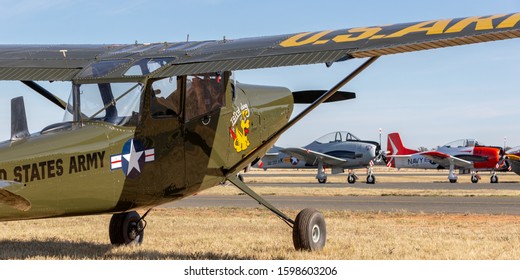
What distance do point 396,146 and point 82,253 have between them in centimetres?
5521

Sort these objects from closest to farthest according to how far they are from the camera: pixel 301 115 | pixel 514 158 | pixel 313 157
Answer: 1. pixel 301 115
2. pixel 514 158
3. pixel 313 157

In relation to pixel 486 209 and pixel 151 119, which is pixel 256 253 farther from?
pixel 486 209

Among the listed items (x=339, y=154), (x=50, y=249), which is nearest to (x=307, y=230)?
(x=50, y=249)

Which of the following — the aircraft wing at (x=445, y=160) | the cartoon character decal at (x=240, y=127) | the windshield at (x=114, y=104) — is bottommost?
the aircraft wing at (x=445, y=160)

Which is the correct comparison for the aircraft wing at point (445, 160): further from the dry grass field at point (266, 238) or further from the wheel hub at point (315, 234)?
the wheel hub at point (315, 234)

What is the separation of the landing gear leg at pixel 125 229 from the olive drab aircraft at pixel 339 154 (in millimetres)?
33684

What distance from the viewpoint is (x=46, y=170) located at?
695 cm

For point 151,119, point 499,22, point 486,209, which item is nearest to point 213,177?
point 151,119

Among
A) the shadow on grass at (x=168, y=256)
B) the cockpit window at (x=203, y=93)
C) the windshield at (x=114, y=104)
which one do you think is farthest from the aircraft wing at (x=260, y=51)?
the shadow on grass at (x=168, y=256)

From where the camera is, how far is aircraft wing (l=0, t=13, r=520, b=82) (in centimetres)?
789

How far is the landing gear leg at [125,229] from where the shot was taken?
35.7ft

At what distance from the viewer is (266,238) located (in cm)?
1173

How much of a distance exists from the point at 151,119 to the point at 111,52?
1.78 metres

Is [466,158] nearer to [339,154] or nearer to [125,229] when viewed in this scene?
[339,154]
